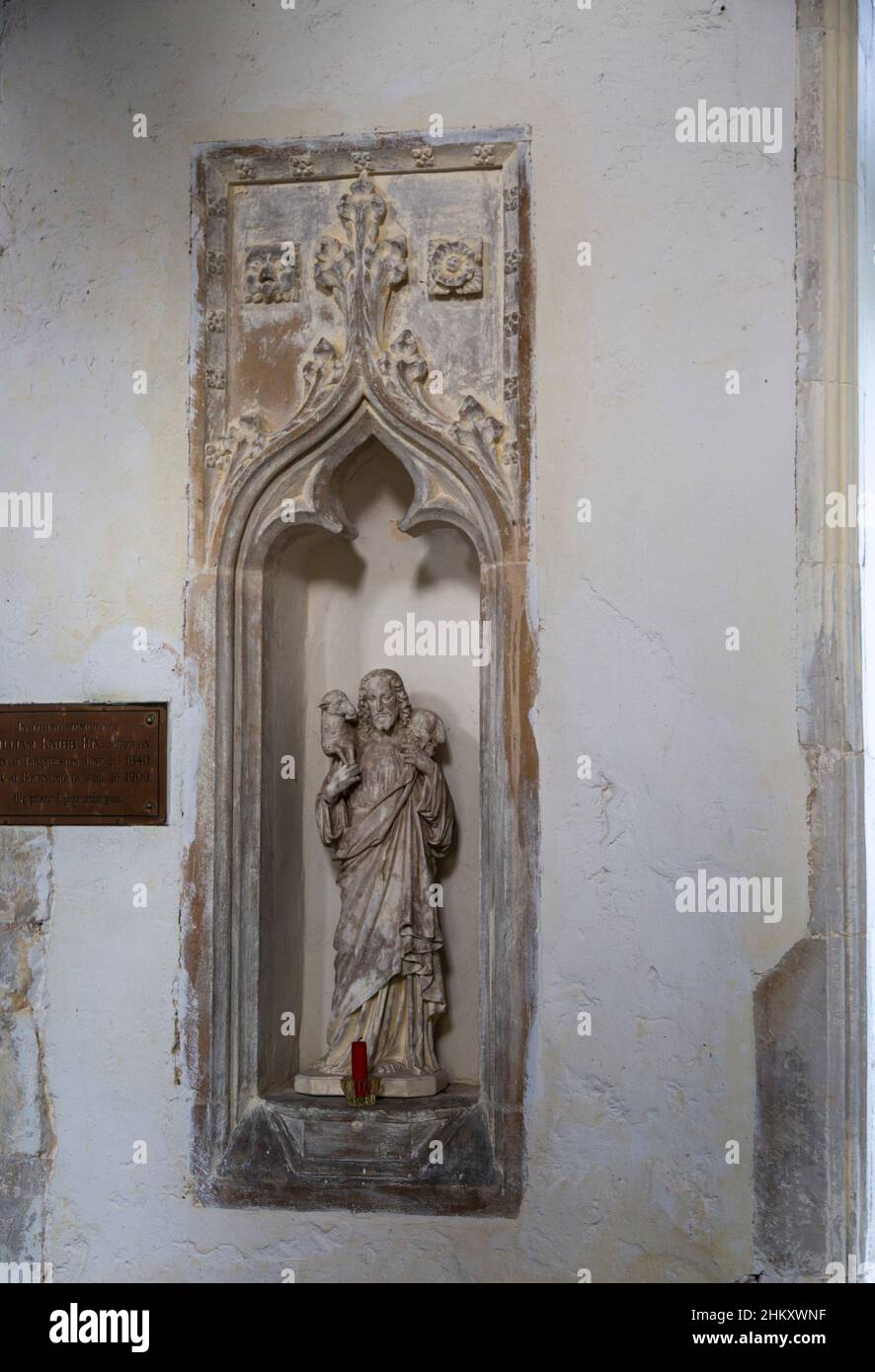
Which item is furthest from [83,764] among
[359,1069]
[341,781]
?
[359,1069]

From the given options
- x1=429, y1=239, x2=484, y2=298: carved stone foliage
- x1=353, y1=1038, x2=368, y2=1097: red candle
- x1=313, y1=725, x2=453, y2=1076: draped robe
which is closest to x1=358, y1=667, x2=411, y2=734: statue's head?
x1=313, y1=725, x2=453, y2=1076: draped robe

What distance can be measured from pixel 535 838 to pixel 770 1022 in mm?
897

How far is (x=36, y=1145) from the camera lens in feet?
15.9

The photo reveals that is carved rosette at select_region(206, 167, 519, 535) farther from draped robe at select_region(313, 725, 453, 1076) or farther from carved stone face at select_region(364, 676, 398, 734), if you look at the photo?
draped robe at select_region(313, 725, 453, 1076)

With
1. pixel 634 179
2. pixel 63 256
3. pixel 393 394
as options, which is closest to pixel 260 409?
pixel 393 394

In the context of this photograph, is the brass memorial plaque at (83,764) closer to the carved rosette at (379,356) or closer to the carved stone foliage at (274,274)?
the carved rosette at (379,356)

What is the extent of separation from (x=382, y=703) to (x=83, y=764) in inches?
39.5

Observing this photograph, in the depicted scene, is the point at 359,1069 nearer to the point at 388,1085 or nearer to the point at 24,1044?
the point at 388,1085

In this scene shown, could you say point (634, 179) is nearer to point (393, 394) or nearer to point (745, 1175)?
point (393, 394)

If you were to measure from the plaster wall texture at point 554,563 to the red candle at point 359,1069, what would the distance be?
0.41 meters

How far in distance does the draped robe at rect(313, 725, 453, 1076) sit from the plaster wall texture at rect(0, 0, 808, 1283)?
0.49 m

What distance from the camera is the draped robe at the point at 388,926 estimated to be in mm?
4938

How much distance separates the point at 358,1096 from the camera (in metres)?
4.74
